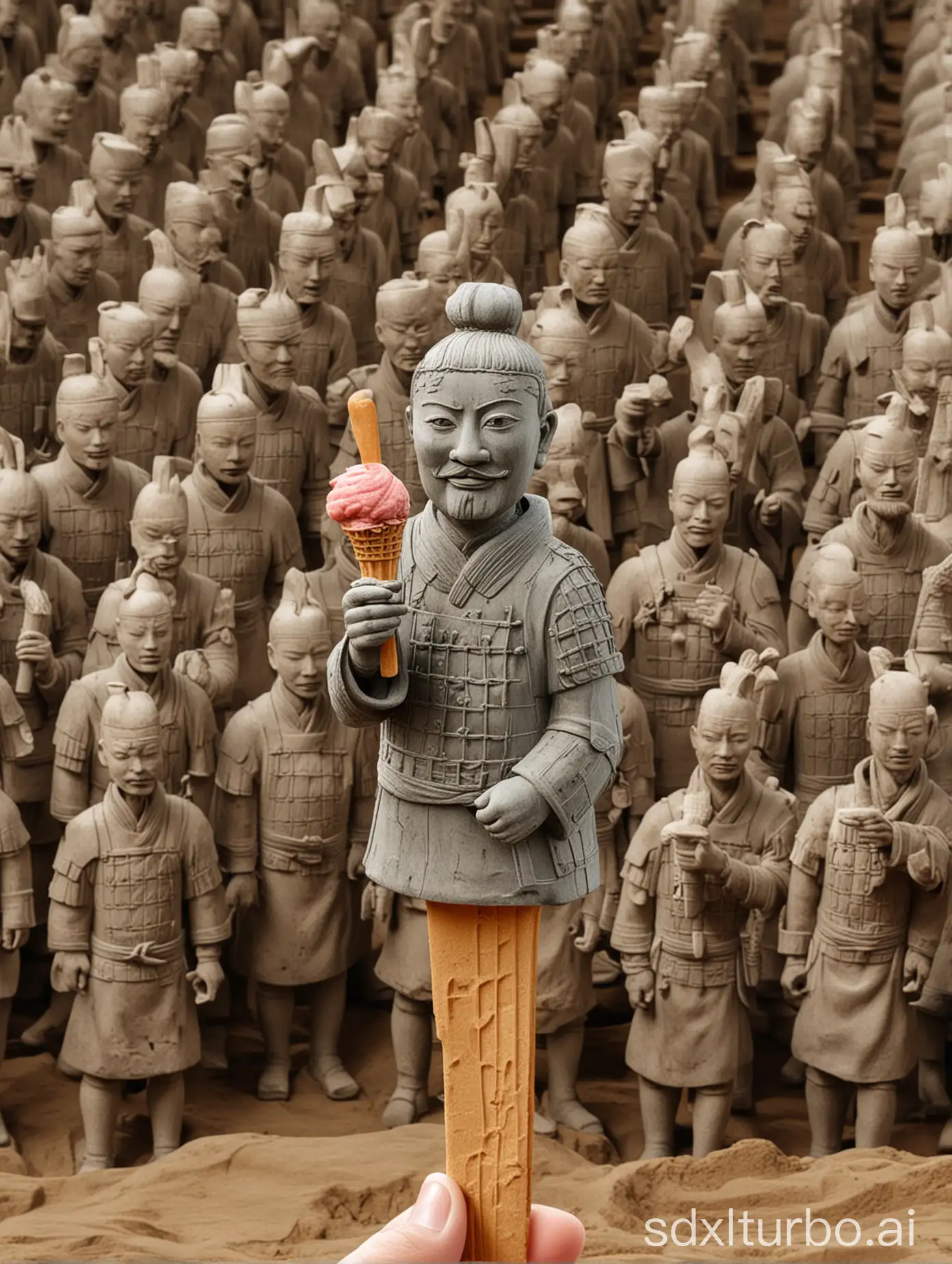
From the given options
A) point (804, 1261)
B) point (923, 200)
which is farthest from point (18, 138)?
point (804, 1261)

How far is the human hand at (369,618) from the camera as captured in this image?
4082mm

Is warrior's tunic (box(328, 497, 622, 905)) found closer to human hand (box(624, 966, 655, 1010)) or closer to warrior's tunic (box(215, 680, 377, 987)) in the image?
human hand (box(624, 966, 655, 1010))

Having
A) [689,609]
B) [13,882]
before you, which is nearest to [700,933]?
[689,609]

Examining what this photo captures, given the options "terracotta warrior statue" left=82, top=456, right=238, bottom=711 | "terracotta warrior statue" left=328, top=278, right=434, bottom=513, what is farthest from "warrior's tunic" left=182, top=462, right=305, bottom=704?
"terracotta warrior statue" left=328, top=278, right=434, bottom=513

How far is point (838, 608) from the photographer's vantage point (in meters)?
7.96

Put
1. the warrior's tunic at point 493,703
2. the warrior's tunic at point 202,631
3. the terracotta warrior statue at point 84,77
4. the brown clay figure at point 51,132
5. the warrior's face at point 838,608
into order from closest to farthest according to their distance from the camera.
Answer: the warrior's tunic at point 493,703 < the warrior's face at point 838,608 < the warrior's tunic at point 202,631 < the brown clay figure at point 51,132 < the terracotta warrior statue at point 84,77

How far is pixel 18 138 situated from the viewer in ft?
35.2

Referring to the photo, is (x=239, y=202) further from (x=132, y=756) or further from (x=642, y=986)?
(x=642, y=986)

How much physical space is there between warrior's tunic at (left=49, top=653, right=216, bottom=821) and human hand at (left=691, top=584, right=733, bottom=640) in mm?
1489

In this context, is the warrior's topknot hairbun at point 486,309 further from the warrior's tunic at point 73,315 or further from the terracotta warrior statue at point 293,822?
the warrior's tunic at point 73,315

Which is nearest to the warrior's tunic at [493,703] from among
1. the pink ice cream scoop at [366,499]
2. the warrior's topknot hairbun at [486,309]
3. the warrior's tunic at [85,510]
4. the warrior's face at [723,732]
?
the pink ice cream scoop at [366,499]

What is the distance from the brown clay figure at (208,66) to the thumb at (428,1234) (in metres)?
8.33

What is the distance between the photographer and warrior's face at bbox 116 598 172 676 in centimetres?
765

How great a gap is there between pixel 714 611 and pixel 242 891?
1624 millimetres
